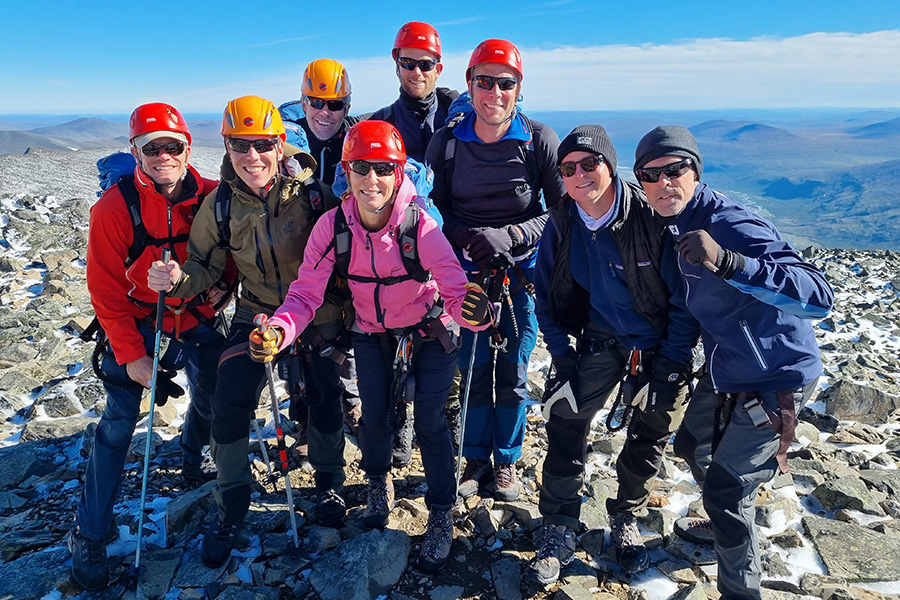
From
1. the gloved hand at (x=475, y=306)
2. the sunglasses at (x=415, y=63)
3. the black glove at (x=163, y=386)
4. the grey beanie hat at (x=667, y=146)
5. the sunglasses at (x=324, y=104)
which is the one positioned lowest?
the black glove at (x=163, y=386)

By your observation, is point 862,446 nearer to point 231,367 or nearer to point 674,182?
point 674,182

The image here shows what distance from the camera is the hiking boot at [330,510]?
18.0 ft

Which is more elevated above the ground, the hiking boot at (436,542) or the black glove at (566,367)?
the black glove at (566,367)

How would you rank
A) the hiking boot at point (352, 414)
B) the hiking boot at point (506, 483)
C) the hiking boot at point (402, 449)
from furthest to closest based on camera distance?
the hiking boot at point (352, 414), the hiking boot at point (402, 449), the hiking boot at point (506, 483)

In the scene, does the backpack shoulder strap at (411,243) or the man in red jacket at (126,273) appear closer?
the backpack shoulder strap at (411,243)

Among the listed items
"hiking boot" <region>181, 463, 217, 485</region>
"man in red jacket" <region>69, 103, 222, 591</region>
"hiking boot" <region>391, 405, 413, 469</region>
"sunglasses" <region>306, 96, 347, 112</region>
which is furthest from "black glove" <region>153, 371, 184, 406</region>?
"sunglasses" <region>306, 96, 347, 112</region>

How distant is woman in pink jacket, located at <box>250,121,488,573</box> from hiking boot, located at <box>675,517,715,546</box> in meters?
2.32

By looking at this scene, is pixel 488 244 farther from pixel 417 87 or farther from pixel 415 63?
pixel 415 63

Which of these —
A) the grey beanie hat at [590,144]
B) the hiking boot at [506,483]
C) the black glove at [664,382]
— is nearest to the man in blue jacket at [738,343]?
the grey beanie hat at [590,144]

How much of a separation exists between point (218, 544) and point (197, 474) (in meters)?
1.57

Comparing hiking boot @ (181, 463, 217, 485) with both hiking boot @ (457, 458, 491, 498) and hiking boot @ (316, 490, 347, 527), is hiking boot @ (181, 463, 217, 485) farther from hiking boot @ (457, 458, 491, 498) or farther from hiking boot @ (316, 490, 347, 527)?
hiking boot @ (457, 458, 491, 498)

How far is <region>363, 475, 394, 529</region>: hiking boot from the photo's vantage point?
5352mm

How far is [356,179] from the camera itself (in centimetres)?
448

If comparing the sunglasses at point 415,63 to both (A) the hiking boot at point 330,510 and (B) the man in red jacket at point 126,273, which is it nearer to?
(B) the man in red jacket at point 126,273
